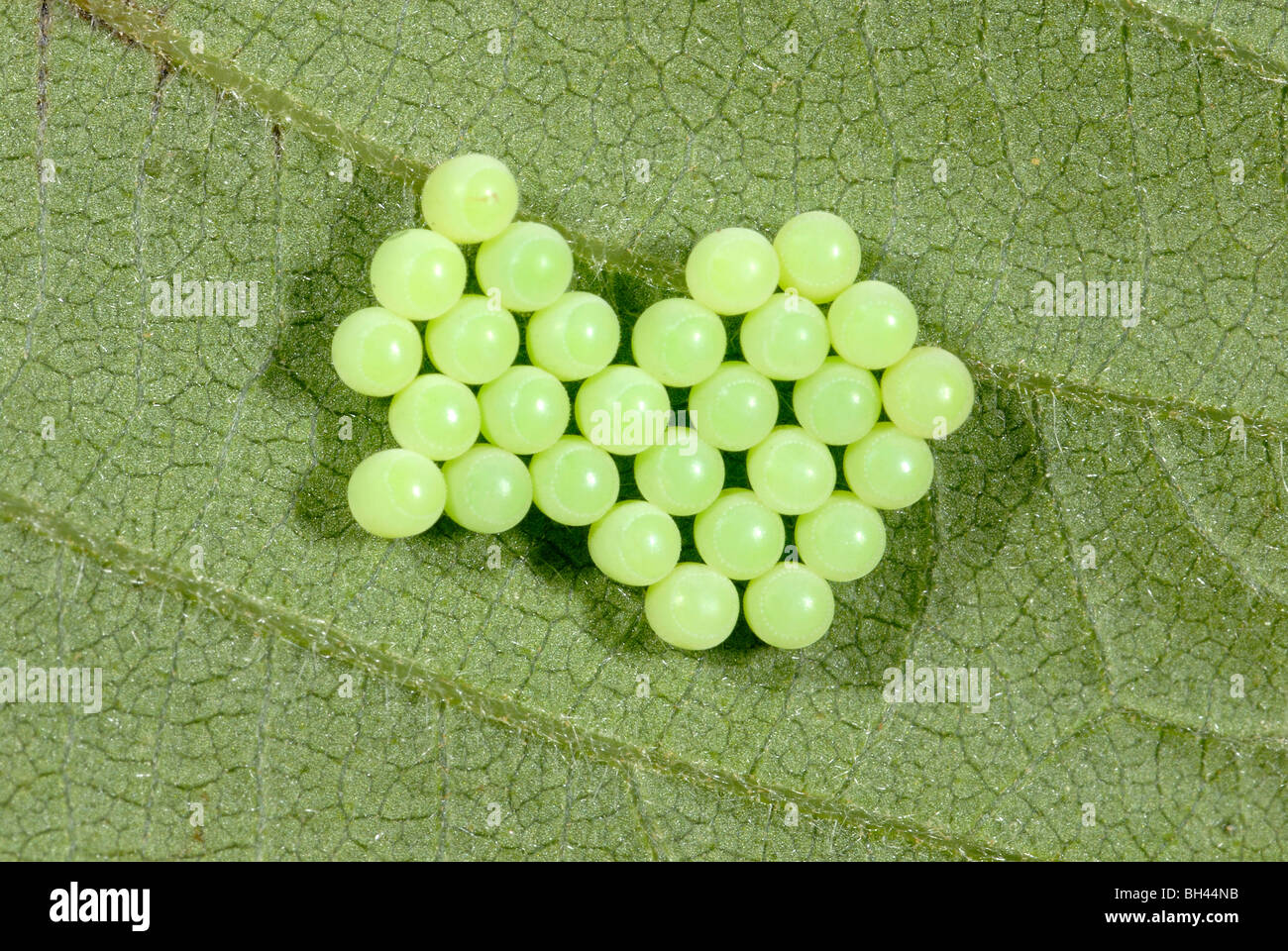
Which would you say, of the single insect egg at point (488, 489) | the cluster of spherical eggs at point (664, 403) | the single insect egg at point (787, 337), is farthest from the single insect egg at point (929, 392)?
the single insect egg at point (488, 489)

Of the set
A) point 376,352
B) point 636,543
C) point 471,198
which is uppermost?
point 471,198

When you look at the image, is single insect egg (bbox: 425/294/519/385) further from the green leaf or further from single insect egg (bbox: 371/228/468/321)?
the green leaf

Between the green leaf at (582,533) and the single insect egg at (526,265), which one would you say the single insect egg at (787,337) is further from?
the single insect egg at (526,265)

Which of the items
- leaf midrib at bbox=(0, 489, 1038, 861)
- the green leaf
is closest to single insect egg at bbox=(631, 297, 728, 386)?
the green leaf

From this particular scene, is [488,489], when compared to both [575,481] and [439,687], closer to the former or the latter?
[575,481]

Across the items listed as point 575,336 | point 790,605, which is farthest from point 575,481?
point 790,605

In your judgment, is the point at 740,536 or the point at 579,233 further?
the point at 579,233

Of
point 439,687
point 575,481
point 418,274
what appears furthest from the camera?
point 439,687
